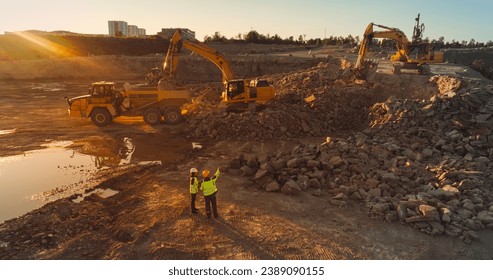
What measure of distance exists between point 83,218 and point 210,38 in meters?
59.7

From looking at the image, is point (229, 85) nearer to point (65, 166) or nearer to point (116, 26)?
point (65, 166)

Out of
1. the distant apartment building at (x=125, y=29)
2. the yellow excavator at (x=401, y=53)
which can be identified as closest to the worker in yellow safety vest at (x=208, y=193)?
the yellow excavator at (x=401, y=53)

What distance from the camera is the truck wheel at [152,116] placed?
16.8 m

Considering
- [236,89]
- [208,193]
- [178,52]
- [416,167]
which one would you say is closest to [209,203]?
[208,193]

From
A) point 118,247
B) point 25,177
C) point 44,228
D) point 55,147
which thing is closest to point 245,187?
point 118,247

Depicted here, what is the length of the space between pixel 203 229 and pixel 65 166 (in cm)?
663

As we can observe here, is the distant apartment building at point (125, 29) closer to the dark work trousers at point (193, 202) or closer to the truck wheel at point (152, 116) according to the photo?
the truck wheel at point (152, 116)

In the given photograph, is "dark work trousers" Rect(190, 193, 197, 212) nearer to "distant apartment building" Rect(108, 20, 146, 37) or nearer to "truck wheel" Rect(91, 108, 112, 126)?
"truck wheel" Rect(91, 108, 112, 126)

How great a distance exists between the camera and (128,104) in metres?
17.2

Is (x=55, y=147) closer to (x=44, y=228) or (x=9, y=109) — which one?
(x=44, y=228)

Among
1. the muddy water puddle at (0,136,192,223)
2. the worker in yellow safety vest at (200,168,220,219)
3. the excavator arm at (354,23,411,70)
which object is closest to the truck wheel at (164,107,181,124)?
the muddy water puddle at (0,136,192,223)

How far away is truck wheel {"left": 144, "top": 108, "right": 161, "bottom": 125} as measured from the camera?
55.1 feet

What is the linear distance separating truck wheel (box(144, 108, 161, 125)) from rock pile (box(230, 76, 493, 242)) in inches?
282

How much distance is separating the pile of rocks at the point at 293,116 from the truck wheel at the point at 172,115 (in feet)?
2.04
